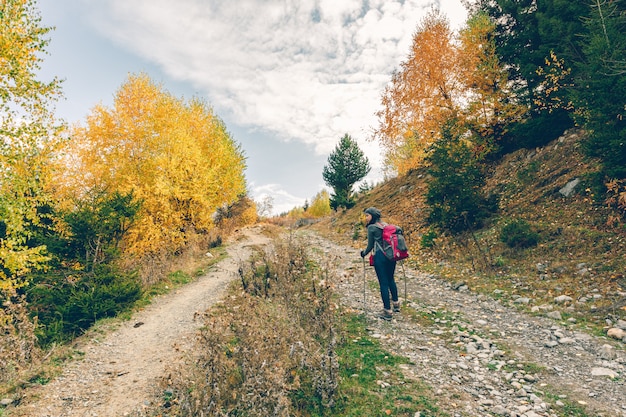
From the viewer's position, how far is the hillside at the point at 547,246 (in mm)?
8016

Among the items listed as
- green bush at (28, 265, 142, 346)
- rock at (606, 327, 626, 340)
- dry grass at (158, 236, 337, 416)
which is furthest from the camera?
green bush at (28, 265, 142, 346)

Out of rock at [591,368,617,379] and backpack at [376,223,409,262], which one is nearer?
rock at [591,368,617,379]

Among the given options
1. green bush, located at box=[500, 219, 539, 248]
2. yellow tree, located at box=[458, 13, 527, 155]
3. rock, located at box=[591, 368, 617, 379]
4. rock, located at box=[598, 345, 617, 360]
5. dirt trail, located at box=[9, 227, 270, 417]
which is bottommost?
rock, located at box=[591, 368, 617, 379]

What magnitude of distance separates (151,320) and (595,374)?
11.0 metres

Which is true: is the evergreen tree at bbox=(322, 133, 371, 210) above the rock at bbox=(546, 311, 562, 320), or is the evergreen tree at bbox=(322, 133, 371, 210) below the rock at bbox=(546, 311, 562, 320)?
above

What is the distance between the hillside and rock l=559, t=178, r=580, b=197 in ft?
0.38

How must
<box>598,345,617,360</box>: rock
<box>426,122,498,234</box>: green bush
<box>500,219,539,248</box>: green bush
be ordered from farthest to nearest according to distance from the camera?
1. <box>426,122,498,234</box>: green bush
2. <box>500,219,539,248</box>: green bush
3. <box>598,345,617,360</box>: rock

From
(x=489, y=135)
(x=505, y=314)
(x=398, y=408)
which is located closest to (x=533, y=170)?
(x=489, y=135)

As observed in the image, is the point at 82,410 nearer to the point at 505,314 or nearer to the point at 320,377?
the point at 320,377

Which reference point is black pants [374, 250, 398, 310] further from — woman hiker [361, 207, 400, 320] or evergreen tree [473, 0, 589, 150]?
evergreen tree [473, 0, 589, 150]

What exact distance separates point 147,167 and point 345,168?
83.0 ft

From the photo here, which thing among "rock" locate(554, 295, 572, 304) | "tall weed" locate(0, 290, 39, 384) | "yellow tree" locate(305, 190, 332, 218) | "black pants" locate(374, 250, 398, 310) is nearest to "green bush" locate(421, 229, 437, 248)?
"rock" locate(554, 295, 572, 304)

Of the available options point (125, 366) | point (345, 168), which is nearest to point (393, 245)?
point (125, 366)

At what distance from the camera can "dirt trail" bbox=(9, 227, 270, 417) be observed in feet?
18.3
